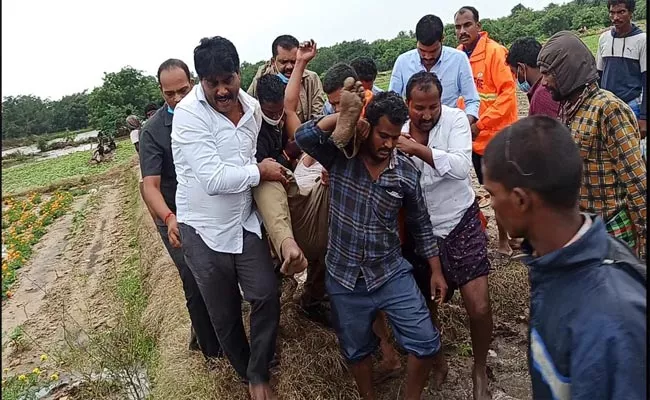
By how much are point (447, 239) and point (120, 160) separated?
20551 mm

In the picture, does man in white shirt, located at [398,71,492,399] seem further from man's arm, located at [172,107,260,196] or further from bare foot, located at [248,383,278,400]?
bare foot, located at [248,383,278,400]

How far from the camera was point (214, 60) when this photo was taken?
108 inches

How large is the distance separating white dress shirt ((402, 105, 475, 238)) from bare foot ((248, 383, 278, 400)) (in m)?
1.21

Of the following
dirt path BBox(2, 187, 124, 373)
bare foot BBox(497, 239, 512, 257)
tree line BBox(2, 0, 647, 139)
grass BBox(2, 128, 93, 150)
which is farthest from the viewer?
grass BBox(2, 128, 93, 150)

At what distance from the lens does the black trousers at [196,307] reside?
3602mm

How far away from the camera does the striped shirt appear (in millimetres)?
2793

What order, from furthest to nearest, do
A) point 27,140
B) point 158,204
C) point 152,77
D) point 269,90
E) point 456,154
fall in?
point 27,140 → point 152,77 → point 158,204 → point 269,90 → point 456,154

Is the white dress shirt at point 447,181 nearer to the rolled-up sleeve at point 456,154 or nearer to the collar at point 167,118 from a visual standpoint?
the rolled-up sleeve at point 456,154

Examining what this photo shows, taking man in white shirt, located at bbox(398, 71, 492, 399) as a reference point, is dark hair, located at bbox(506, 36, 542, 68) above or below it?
above

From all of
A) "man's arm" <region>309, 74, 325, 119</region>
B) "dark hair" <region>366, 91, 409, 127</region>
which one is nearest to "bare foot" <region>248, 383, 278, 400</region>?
"dark hair" <region>366, 91, 409, 127</region>

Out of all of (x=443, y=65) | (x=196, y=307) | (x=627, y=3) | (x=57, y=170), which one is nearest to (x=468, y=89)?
(x=443, y=65)

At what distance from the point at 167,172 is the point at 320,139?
136 cm

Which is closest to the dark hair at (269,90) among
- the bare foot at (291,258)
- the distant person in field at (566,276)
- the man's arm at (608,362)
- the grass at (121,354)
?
the bare foot at (291,258)

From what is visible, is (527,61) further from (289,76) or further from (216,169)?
(216,169)
